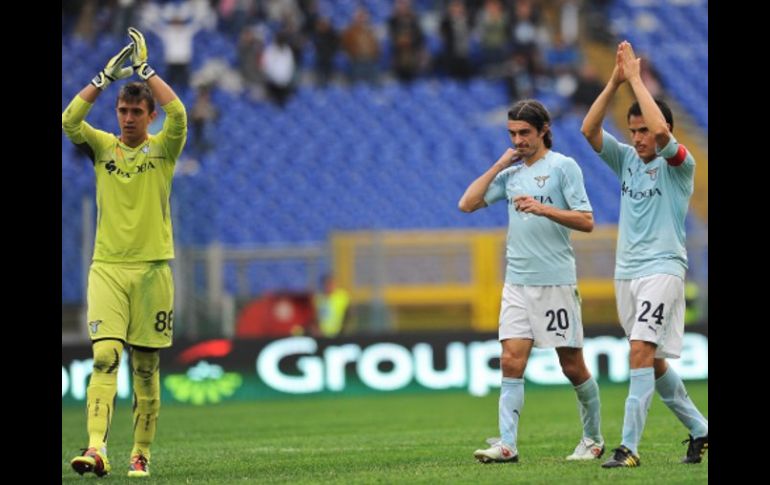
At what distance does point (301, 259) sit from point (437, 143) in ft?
18.5

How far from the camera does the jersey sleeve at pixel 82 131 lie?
877 cm

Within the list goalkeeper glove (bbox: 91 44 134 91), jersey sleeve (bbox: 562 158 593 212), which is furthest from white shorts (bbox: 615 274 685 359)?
goalkeeper glove (bbox: 91 44 134 91)

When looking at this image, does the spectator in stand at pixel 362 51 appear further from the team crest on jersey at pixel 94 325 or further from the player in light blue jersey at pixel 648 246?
the team crest on jersey at pixel 94 325

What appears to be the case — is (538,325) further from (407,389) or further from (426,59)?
(426,59)

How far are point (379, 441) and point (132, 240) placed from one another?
130 inches

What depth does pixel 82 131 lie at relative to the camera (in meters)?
8.90

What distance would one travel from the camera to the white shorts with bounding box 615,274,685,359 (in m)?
8.46

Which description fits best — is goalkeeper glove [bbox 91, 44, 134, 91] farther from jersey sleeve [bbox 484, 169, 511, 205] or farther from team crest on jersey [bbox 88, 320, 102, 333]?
jersey sleeve [bbox 484, 169, 511, 205]

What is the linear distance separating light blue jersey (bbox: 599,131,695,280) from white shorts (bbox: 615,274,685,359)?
0.19 feet

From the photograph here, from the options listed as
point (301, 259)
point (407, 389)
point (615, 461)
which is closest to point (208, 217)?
point (301, 259)

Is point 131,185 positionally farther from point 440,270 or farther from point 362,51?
point 362,51

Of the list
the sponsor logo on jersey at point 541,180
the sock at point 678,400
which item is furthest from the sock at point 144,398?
the sock at point 678,400

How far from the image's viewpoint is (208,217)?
18.6 metres
